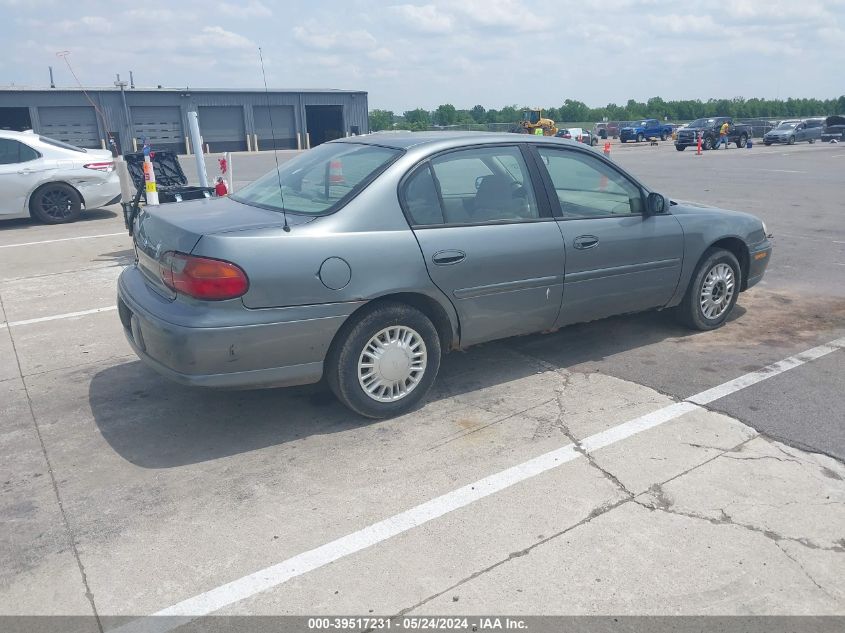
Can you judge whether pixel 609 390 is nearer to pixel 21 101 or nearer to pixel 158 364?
pixel 158 364

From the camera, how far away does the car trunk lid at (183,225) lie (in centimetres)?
389

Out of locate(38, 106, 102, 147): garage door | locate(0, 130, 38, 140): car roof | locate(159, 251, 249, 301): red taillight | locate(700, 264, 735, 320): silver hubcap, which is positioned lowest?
locate(700, 264, 735, 320): silver hubcap

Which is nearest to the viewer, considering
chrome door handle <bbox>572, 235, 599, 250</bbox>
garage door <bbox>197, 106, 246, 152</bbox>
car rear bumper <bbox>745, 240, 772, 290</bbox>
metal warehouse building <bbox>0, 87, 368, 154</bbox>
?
chrome door handle <bbox>572, 235, 599, 250</bbox>

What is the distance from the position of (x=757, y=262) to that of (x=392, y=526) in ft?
14.4

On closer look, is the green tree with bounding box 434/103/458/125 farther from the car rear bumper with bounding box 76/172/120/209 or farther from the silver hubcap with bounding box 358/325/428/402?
the silver hubcap with bounding box 358/325/428/402

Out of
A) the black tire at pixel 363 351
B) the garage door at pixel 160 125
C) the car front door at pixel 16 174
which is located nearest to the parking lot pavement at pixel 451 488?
the black tire at pixel 363 351

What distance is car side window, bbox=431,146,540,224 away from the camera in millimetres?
4457

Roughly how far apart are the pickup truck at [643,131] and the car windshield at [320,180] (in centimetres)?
4728

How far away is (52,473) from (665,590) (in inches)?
Result: 119

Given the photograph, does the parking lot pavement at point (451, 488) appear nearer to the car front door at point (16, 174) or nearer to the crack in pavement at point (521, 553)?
the crack in pavement at point (521, 553)

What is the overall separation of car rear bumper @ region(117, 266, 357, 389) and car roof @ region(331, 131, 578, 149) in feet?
4.13

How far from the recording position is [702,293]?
5.82m

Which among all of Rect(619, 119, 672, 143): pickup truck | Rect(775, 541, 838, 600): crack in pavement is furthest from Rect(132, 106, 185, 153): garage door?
Rect(775, 541, 838, 600): crack in pavement

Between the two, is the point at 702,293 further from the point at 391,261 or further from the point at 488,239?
the point at 391,261
